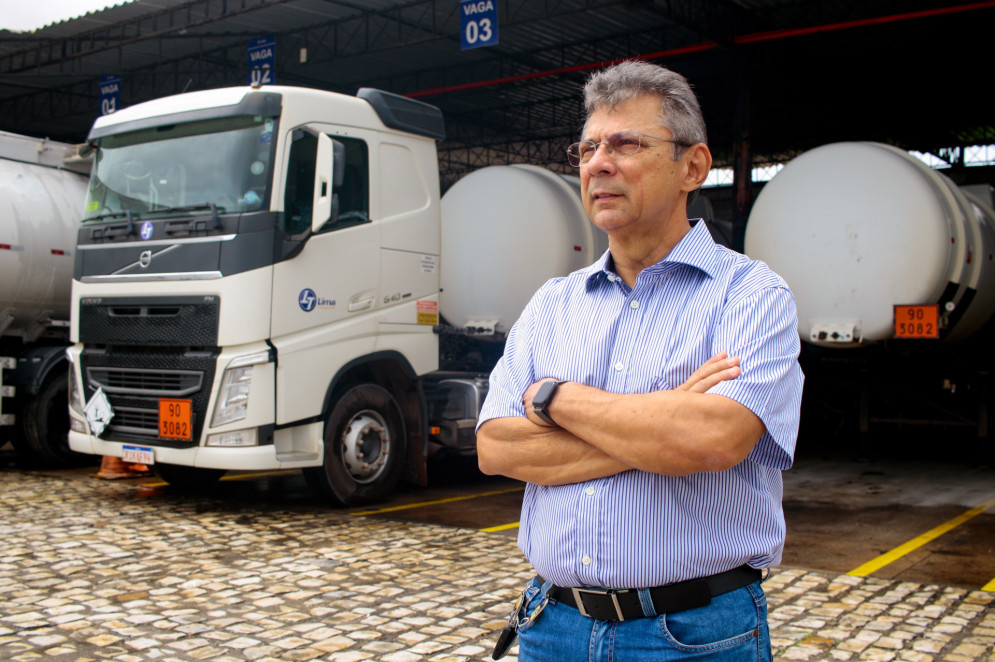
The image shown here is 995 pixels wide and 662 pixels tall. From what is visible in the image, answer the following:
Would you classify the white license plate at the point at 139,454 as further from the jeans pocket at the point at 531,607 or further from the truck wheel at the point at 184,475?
the jeans pocket at the point at 531,607

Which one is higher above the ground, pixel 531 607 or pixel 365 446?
pixel 531 607

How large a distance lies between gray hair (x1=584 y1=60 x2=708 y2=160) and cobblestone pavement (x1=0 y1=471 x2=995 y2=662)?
8.78 ft

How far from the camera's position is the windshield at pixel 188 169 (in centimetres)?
657

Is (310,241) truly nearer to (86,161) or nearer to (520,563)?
(520,563)

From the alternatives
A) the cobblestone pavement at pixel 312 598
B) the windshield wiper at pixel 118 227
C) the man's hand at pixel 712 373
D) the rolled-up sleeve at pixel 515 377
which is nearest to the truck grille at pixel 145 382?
the cobblestone pavement at pixel 312 598

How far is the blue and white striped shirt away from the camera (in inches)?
69.8

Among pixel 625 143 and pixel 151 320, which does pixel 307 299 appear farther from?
pixel 625 143

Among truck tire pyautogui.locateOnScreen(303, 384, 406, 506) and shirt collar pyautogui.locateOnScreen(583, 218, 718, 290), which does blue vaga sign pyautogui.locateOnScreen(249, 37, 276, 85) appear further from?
shirt collar pyautogui.locateOnScreen(583, 218, 718, 290)

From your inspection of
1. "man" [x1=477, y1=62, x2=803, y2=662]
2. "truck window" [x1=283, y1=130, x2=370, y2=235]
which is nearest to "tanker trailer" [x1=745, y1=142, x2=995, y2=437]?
"truck window" [x1=283, y1=130, x2=370, y2=235]

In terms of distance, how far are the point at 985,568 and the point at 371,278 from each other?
4787 millimetres

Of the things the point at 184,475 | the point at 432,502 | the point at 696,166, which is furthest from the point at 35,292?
the point at 696,166

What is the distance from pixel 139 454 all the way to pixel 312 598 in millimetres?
2737

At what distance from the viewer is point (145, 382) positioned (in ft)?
22.5

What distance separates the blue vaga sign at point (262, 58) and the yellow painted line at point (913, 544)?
562 inches
